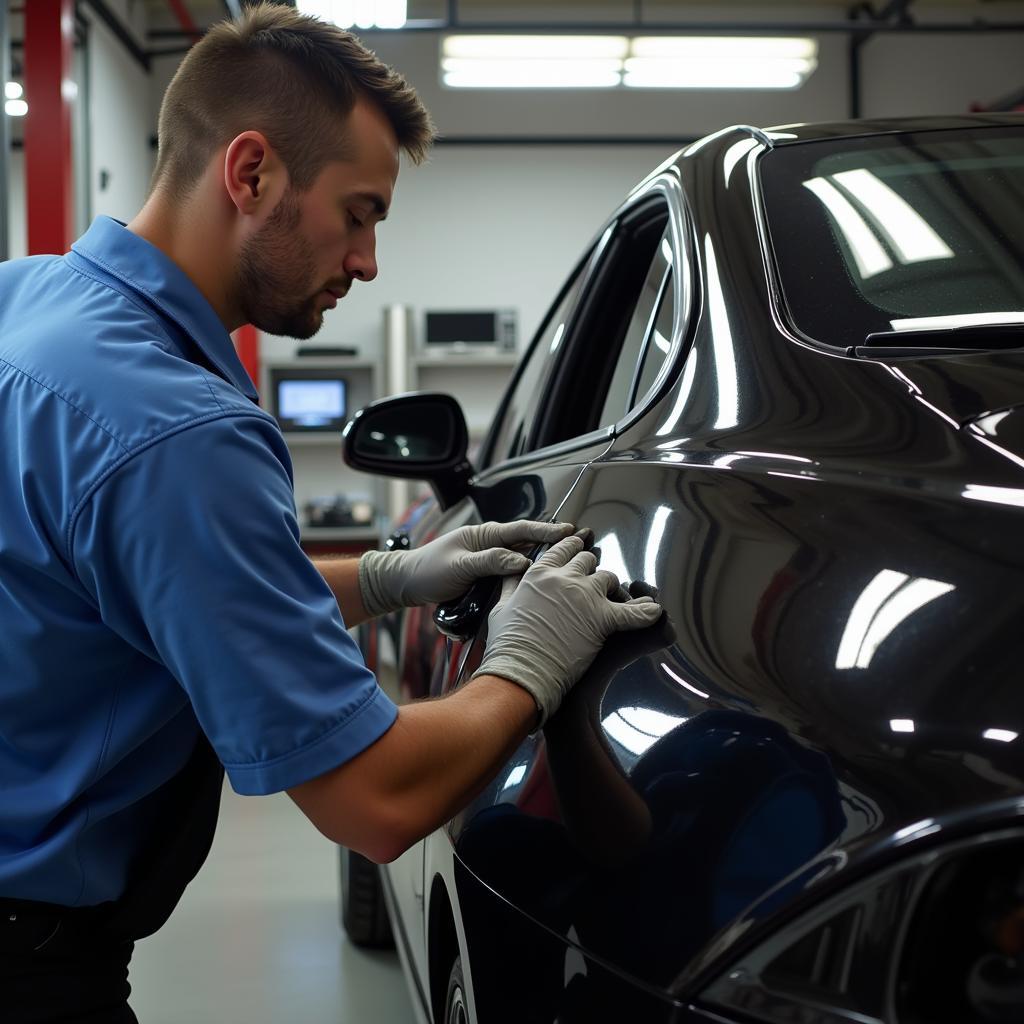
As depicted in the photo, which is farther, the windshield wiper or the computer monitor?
the computer monitor

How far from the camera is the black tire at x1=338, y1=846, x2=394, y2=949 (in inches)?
102

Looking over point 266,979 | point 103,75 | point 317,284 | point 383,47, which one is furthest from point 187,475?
point 383,47

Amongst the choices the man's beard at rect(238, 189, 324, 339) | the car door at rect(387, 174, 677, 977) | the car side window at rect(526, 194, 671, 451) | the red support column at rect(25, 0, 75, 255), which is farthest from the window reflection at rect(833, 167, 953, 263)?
the red support column at rect(25, 0, 75, 255)

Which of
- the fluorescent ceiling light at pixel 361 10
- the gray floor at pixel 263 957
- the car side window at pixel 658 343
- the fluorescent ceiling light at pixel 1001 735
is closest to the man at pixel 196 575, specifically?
the car side window at pixel 658 343

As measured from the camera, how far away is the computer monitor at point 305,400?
997 cm

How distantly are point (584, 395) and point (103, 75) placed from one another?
25.8 ft

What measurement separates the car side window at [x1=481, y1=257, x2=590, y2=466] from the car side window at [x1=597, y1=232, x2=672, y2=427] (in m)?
0.16

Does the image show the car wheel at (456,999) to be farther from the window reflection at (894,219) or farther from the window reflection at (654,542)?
the window reflection at (894,219)

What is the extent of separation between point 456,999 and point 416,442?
1028 millimetres

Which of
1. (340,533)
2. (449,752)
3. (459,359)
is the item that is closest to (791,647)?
(449,752)

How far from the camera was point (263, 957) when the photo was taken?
109 inches

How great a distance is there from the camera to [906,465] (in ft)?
2.75

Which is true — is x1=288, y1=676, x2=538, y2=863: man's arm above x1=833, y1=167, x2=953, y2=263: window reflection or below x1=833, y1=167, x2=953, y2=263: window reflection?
below

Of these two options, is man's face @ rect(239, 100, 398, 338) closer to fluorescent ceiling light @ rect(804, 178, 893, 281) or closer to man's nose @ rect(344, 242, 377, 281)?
man's nose @ rect(344, 242, 377, 281)
